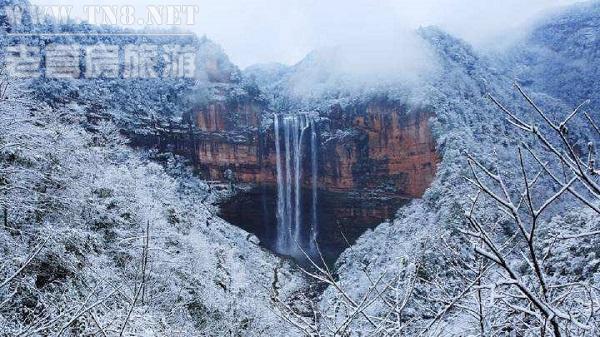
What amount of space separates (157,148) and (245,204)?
856 cm

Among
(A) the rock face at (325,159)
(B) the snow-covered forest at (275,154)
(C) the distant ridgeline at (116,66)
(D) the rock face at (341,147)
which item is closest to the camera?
(B) the snow-covered forest at (275,154)

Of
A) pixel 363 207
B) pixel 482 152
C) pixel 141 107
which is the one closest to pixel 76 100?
pixel 141 107

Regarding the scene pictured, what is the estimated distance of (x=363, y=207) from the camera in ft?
113

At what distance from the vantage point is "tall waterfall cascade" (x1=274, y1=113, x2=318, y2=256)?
3578 cm

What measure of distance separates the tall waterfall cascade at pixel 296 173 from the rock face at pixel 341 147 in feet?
→ 2.02

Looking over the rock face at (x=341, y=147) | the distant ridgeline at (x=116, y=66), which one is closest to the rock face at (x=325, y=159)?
the rock face at (x=341, y=147)

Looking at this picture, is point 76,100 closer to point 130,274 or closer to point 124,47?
point 124,47

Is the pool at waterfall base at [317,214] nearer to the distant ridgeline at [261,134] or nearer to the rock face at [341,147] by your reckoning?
the distant ridgeline at [261,134]

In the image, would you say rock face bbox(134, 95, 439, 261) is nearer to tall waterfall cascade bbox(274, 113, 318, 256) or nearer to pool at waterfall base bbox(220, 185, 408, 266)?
pool at waterfall base bbox(220, 185, 408, 266)

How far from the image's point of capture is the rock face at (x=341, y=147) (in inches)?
1275

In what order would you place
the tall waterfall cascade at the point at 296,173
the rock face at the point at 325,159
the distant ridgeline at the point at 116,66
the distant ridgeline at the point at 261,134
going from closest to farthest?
1. the distant ridgeline at the point at 116,66
2. the distant ridgeline at the point at 261,134
3. the rock face at the point at 325,159
4. the tall waterfall cascade at the point at 296,173

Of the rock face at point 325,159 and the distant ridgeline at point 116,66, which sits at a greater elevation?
the distant ridgeline at point 116,66

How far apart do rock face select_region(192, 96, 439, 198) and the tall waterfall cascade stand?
0.62 meters

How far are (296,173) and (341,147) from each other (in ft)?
14.9
